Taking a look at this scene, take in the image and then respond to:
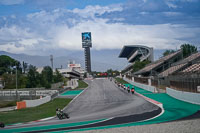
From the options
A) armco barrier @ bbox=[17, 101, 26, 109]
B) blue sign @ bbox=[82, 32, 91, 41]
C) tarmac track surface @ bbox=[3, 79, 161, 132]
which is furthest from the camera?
blue sign @ bbox=[82, 32, 91, 41]

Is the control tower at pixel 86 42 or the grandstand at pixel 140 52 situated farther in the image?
the control tower at pixel 86 42

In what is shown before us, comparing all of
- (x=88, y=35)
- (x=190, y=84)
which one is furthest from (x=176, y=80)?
(x=88, y=35)

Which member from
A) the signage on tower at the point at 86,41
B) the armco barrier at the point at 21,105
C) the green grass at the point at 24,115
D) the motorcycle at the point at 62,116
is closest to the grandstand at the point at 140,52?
the signage on tower at the point at 86,41

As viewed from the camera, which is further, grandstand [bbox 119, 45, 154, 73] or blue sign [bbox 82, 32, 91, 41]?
blue sign [bbox 82, 32, 91, 41]

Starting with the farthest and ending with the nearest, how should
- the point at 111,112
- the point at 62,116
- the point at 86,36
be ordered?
the point at 86,36
the point at 111,112
the point at 62,116

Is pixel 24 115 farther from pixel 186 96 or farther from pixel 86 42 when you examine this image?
pixel 86 42

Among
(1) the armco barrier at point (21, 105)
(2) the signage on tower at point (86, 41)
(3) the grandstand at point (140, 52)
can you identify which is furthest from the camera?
(2) the signage on tower at point (86, 41)

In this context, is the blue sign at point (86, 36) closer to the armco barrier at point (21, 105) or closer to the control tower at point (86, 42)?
the control tower at point (86, 42)

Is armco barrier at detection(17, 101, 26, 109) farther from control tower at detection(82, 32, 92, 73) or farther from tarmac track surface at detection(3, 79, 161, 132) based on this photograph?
control tower at detection(82, 32, 92, 73)

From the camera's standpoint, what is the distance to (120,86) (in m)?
62.2

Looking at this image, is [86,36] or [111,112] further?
[86,36]

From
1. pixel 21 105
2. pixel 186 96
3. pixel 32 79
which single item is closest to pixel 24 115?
pixel 21 105

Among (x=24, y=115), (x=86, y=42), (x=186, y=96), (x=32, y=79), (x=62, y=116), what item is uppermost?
(x=86, y=42)

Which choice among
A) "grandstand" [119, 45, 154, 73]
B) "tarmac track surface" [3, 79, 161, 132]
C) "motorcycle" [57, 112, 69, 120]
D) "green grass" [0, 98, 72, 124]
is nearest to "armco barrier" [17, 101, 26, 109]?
"green grass" [0, 98, 72, 124]
